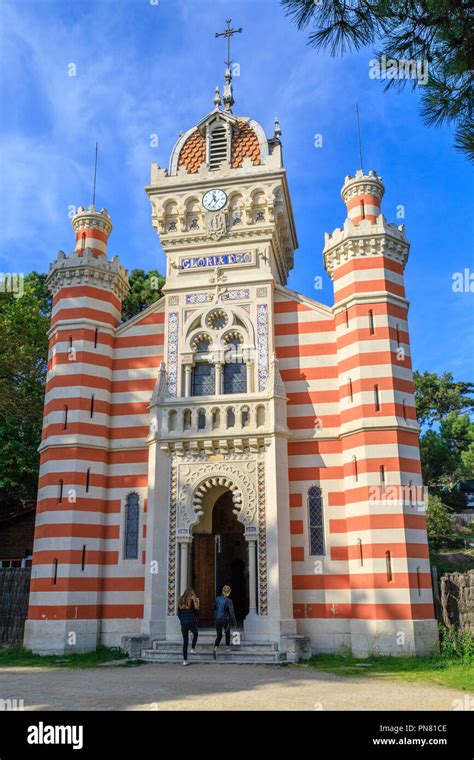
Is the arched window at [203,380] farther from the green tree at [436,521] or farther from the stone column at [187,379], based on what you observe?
the green tree at [436,521]

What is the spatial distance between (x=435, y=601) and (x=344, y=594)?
2569 millimetres

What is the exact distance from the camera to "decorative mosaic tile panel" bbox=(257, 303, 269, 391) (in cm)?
2056

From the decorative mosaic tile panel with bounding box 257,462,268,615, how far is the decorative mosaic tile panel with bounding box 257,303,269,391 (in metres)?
2.81

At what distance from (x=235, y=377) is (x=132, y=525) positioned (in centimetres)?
575

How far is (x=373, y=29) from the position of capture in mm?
8250

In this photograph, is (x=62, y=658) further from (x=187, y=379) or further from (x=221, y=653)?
(x=187, y=379)

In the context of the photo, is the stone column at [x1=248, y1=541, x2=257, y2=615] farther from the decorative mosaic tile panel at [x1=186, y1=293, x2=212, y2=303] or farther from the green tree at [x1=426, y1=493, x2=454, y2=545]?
the green tree at [x1=426, y1=493, x2=454, y2=545]

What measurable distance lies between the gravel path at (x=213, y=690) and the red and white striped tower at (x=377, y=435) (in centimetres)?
317

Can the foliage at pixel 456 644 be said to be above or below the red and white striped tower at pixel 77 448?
below

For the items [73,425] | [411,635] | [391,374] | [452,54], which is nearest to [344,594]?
→ [411,635]

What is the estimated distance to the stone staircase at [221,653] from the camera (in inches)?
645

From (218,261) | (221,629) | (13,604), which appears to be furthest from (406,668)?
(218,261)

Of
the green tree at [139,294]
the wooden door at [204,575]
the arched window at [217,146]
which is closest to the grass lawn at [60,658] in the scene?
the wooden door at [204,575]

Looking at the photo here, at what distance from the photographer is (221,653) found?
54.9ft
